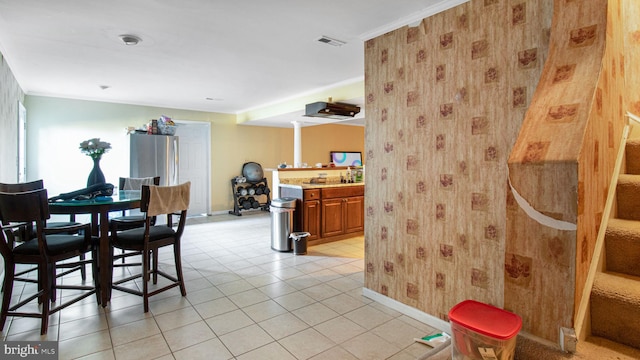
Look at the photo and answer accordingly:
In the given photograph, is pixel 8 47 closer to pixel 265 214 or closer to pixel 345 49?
pixel 345 49

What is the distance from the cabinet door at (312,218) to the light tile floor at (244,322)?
1.04 meters

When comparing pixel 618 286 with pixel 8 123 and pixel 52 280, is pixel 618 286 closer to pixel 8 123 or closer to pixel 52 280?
pixel 52 280

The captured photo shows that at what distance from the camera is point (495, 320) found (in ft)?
5.14

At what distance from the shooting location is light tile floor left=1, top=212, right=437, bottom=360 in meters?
2.21

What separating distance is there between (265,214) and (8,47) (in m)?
5.41

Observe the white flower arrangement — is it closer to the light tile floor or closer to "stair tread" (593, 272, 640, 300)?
the light tile floor

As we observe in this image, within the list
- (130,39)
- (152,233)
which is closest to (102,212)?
(152,233)

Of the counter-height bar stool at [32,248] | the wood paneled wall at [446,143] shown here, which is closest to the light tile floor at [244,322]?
the counter-height bar stool at [32,248]

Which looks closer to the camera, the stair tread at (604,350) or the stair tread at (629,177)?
the stair tread at (604,350)

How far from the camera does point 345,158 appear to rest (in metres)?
10.4

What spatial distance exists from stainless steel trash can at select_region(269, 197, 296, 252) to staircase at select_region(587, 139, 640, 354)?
3550 mm

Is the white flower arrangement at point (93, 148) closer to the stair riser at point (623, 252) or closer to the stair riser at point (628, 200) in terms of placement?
the stair riser at point (623, 252)

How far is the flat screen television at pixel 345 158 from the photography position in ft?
33.3

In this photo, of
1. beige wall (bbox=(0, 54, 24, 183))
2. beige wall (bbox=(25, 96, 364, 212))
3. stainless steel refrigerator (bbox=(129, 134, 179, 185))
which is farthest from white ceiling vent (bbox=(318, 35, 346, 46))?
beige wall (bbox=(25, 96, 364, 212))
